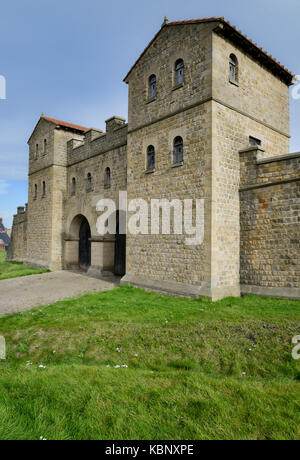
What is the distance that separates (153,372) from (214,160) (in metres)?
6.90

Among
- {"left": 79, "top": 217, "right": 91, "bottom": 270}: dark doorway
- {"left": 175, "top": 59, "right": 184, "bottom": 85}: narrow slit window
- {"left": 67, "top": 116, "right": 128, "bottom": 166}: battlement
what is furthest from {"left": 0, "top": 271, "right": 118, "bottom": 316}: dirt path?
{"left": 175, "top": 59, "right": 184, "bottom": 85}: narrow slit window

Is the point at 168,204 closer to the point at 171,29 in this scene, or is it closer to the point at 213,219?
the point at 213,219

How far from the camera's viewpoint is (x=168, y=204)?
35.7 feet

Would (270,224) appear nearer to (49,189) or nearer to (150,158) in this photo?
(150,158)

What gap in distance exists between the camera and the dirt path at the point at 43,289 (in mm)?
9930

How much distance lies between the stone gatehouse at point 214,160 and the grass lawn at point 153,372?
1.53 metres

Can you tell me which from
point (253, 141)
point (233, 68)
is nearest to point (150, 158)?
point (253, 141)

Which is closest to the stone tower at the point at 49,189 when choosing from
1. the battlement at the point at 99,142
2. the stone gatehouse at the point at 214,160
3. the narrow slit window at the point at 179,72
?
the battlement at the point at 99,142

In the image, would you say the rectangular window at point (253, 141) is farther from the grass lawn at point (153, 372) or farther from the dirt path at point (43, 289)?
the dirt path at point (43, 289)

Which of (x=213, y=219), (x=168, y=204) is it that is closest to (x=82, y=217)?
(x=168, y=204)

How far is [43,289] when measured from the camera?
40.2 ft

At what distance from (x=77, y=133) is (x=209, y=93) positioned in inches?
484

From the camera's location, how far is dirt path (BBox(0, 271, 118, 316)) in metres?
9.93

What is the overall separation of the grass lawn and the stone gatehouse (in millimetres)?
1534
